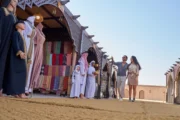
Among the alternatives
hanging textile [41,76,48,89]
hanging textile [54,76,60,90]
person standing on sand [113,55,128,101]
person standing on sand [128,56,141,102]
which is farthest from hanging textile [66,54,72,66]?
person standing on sand [128,56,141,102]

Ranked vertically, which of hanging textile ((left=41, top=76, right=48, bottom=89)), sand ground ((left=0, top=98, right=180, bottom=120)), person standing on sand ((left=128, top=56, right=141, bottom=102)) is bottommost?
sand ground ((left=0, top=98, right=180, bottom=120))

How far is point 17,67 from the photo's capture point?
3855 mm

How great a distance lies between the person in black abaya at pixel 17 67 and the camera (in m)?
3.75

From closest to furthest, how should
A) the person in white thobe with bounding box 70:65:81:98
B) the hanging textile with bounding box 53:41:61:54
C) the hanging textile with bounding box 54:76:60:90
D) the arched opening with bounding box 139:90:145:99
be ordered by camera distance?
1. the person in white thobe with bounding box 70:65:81:98
2. the hanging textile with bounding box 54:76:60:90
3. the hanging textile with bounding box 53:41:61:54
4. the arched opening with bounding box 139:90:145:99

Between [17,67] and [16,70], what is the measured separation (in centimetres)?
6

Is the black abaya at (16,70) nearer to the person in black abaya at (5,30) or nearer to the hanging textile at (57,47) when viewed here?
the person in black abaya at (5,30)

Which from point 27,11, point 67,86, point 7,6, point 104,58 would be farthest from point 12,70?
point 104,58

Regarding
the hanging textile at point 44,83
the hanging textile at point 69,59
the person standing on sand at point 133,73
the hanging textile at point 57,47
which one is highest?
the hanging textile at point 57,47

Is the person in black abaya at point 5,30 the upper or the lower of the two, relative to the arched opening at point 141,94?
upper

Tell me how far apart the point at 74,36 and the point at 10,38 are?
416 centimetres

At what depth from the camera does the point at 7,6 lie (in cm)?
390

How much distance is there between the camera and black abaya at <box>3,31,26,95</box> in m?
3.75

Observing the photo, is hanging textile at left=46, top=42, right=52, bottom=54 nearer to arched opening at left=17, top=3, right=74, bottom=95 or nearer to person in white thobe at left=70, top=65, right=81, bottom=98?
arched opening at left=17, top=3, right=74, bottom=95

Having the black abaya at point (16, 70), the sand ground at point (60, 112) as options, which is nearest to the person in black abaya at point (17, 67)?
the black abaya at point (16, 70)
